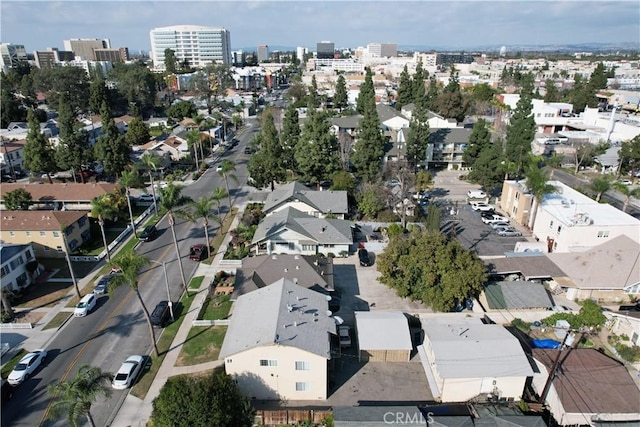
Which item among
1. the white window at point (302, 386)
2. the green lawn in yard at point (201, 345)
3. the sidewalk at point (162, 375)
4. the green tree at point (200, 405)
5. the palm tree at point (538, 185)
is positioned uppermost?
the palm tree at point (538, 185)

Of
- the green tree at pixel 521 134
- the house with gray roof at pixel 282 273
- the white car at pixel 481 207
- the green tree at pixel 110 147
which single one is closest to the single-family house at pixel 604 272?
the white car at pixel 481 207

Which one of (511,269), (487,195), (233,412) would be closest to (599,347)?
(511,269)

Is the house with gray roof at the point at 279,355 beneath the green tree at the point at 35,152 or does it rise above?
beneath

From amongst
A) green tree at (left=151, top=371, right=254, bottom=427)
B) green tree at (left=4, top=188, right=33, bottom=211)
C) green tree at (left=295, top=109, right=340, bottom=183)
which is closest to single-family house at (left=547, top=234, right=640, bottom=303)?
green tree at (left=151, top=371, right=254, bottom=427)

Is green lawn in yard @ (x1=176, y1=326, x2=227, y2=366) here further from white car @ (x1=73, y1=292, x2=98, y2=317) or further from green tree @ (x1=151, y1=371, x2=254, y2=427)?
white car @ (x1=73, y1=292, x2=98, y2=317)

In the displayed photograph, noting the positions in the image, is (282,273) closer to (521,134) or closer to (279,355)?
Result: (279,355)

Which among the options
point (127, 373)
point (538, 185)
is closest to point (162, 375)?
point (127, 373)

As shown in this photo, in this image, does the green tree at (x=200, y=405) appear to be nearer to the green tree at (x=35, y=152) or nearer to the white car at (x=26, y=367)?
the white car at (x=26, y=367)
